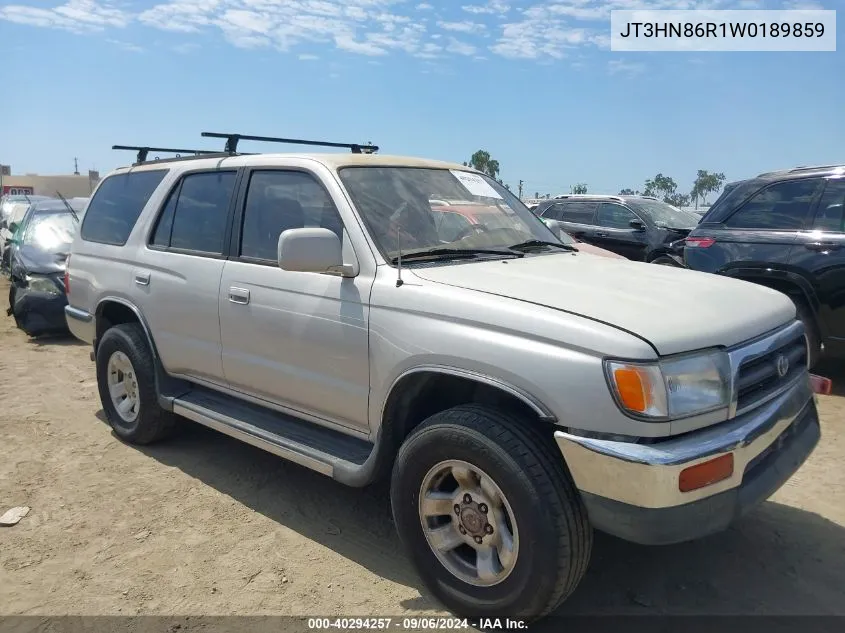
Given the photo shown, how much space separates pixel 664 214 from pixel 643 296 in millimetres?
9642

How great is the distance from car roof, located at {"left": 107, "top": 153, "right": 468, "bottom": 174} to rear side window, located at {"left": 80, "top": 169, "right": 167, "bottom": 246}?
28 cm

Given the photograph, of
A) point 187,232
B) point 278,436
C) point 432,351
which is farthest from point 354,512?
point 187,232

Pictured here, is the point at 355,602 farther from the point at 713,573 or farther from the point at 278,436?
the point at 713,573

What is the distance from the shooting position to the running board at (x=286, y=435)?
10.7 ft

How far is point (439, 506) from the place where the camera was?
2.90 m

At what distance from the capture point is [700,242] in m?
6.67

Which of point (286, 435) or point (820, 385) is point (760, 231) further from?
point (286, 435)

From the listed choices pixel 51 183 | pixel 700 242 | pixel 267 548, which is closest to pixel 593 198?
pixel 700 242

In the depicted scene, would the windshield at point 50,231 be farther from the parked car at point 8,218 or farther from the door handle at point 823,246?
the door handle at point 823,246

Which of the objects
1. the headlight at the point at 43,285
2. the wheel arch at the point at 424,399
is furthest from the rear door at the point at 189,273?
the headlight at the point at 43,285

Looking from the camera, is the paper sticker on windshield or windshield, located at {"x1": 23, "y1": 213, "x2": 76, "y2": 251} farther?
windshield, located at {"x1": 23, "y1": 213, "x2": 76, "y2": 251}

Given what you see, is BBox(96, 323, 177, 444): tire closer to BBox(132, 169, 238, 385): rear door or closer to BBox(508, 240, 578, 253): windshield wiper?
BBox(132, 169, 238, 385): rear door

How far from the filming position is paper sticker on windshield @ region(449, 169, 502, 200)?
4117 millimetres

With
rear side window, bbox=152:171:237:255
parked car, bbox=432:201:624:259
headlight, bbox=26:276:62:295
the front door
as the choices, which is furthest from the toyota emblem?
headlight, bbox=26:276:62:295
